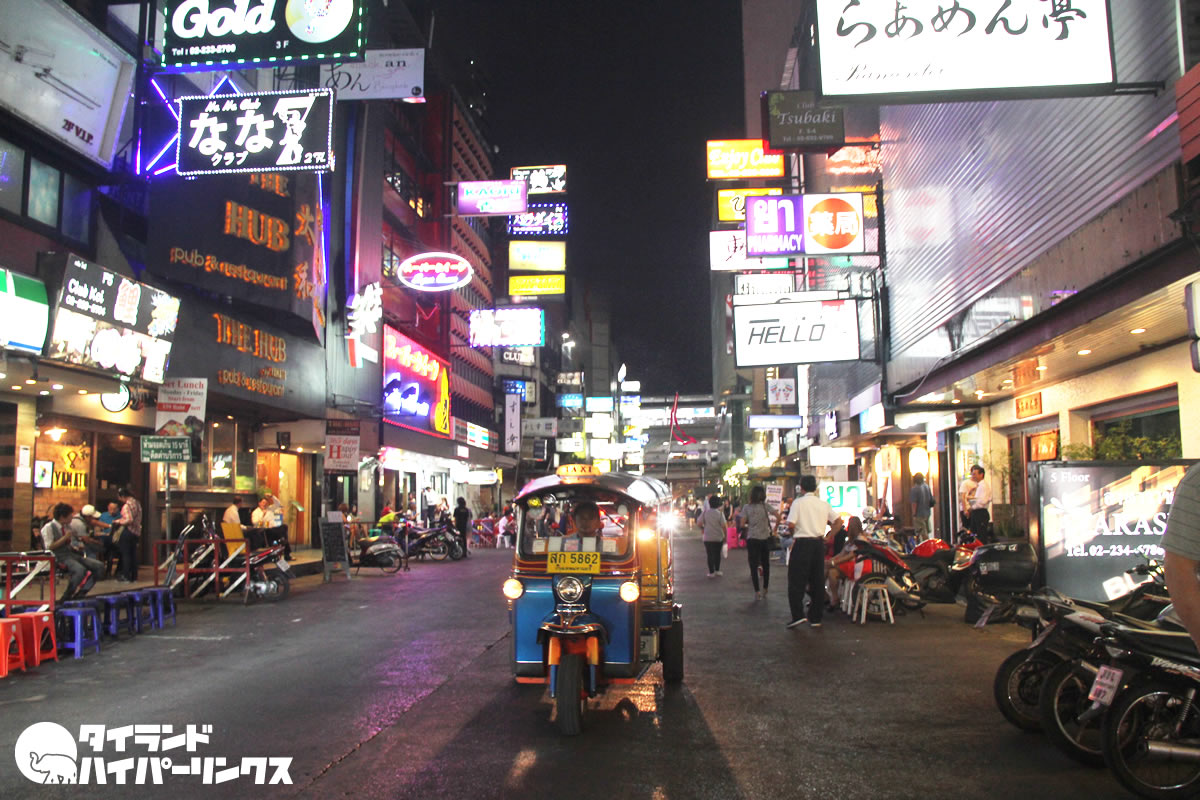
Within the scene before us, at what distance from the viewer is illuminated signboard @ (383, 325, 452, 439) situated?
113 feet

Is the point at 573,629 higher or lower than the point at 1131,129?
lower

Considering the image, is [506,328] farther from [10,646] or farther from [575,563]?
[575,563]

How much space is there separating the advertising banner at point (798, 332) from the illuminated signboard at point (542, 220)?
91.5ft

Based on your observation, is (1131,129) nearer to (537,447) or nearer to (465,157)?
(465,157)

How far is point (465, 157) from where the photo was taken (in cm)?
5434

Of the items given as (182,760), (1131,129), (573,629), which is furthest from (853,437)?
(182,760)

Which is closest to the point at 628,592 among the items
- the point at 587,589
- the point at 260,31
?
the point at 587,589

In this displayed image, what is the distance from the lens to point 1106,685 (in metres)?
5.17

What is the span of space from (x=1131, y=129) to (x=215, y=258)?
1658 cm

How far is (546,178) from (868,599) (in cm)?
3602

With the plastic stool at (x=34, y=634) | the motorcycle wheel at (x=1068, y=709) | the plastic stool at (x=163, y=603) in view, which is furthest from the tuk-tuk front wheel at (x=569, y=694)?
the plastic stool at (x=163, y=603)

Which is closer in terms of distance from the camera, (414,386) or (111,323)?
(111,323)

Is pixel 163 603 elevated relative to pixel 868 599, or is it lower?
elevated

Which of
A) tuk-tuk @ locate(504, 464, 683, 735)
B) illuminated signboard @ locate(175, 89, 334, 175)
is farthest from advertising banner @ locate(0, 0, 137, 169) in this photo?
tuk-tuk @ locate(504, 464, 683, 735)
